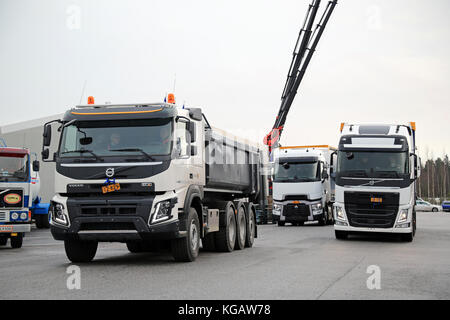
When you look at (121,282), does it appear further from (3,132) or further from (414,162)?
(3,132)

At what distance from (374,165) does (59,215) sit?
35.7 ft

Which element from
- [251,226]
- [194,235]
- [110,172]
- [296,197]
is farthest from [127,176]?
[296,197]

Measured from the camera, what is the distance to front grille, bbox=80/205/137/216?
39.5ft

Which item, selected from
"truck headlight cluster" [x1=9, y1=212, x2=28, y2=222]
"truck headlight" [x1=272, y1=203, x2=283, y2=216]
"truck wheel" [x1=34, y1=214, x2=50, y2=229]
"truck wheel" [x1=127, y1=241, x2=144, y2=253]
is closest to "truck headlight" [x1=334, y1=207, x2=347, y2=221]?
"truck wheel" [x1=127, y1=241, x2=144, y2=253]

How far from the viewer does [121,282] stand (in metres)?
9.98

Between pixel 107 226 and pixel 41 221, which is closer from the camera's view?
pixel 107 226

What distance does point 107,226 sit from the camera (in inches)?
478

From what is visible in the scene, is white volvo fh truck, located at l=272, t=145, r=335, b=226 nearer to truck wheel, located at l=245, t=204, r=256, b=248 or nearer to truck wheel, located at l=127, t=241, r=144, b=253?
truck wheel, located at l=245, t=204, r=256, b=248

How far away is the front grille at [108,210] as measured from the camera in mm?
12047

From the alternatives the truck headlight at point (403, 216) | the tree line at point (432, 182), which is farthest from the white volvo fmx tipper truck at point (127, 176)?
the tree line at point (432, 182)

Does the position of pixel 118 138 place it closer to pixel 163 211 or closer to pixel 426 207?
Result: pixel 163 211

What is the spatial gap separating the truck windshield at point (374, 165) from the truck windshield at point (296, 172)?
11718 millimetres

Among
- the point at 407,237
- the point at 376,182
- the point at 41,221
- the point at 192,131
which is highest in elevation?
the point at 192,131

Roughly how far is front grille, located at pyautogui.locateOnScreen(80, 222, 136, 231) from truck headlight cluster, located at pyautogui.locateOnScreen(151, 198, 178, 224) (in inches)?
17.5
